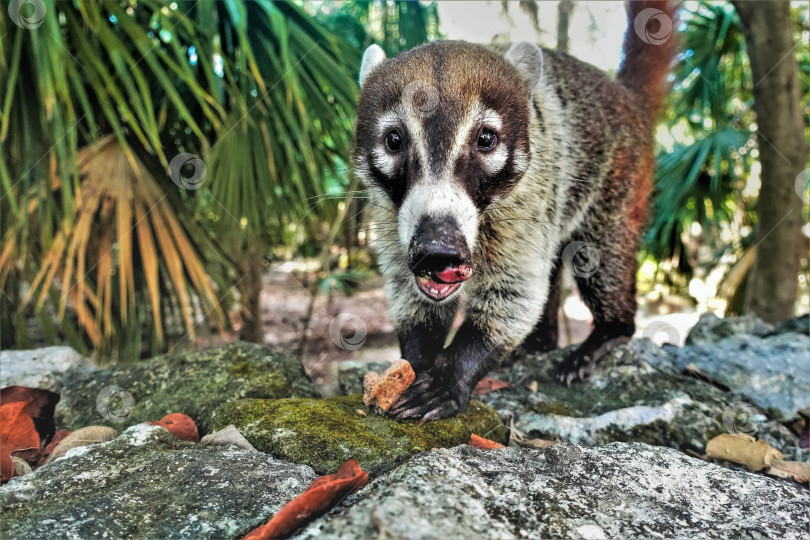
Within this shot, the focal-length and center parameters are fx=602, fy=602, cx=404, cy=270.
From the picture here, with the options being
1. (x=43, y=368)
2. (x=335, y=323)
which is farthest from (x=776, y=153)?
(x=335, y=323)

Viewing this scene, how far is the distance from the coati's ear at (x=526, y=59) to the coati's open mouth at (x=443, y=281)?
0.94m

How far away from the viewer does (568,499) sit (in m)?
1.36

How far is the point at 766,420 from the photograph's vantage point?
7.50 ft

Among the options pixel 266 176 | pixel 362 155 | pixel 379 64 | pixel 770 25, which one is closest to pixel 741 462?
pixel 362 155

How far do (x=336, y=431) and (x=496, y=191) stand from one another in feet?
3.05

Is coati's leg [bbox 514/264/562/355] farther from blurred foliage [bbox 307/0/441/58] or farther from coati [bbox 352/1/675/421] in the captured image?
blurred foliage [bbox 307/0/441/58]

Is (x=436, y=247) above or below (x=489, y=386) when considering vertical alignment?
above

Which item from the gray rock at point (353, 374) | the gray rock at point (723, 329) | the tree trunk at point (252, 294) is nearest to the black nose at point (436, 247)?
the gray rock at point (353, 374)

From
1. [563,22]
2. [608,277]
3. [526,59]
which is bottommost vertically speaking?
[608,277]

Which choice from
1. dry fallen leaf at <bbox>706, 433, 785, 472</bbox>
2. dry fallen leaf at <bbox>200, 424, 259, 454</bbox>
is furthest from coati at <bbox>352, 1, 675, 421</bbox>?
dry fallen leaf at <bbox>706, 433, 785, 472</bbox>

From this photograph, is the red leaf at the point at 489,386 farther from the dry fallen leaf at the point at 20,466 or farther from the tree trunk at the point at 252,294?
the tree trunk at the point at 252,294

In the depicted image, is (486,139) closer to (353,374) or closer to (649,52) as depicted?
(353,374)

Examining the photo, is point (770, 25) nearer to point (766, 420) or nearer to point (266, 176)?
point (766, 420)

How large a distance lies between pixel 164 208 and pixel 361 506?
2.80 meters
